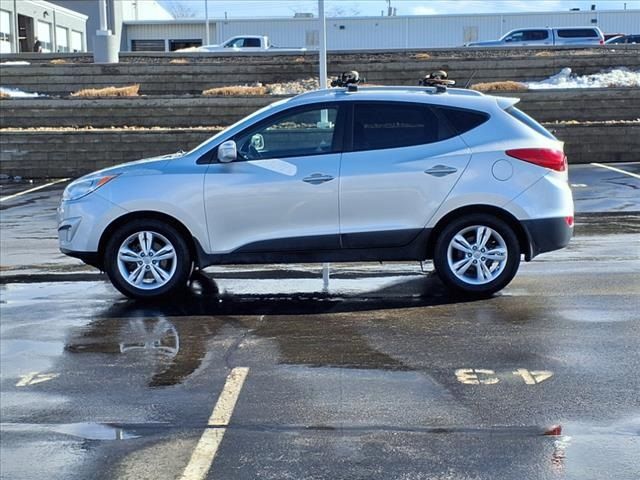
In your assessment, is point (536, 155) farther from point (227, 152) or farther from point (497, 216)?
point (227, 152)

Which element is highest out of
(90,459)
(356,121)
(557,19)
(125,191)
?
(557,19)

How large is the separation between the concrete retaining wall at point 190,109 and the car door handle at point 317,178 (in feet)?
47.2

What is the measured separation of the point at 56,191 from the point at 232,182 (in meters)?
11.0

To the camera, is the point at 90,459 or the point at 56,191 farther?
the point at 56,191

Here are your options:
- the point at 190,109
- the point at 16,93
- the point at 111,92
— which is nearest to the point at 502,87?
the point at 190,109

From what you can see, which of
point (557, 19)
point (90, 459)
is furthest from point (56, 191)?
point (557, 19)

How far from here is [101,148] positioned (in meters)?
20.5

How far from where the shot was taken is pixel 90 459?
14.9 ft

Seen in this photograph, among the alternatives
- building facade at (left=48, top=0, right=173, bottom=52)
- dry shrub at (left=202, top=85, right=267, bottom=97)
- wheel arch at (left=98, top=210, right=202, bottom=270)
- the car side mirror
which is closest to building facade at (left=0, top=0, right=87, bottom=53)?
building facade at (left=48, top=0, right=173, bottom=52)

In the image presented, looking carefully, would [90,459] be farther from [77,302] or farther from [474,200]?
[474,200]

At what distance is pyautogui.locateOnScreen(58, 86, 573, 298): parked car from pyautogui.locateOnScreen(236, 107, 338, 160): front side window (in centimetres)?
1

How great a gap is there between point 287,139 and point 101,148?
13.5 metres

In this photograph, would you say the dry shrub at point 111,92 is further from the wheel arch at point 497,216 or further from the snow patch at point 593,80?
the wheel arch at point 497,216

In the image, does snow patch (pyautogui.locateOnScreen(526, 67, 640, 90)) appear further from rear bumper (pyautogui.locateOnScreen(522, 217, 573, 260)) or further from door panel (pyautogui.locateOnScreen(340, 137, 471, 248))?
door panel (pyautogui.locateOnScreen(340, 137, 471, 248))
